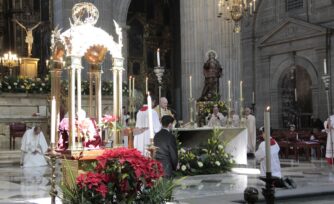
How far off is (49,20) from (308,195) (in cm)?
1830

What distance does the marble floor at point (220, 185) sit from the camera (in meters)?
8.52

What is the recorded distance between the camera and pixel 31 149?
1612cm

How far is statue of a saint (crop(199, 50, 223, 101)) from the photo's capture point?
50.4 ft

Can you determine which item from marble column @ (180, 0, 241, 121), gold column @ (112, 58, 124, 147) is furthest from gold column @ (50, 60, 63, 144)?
marble column @ (180, 0, 241, 121)

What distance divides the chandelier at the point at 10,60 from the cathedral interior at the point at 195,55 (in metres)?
0.04

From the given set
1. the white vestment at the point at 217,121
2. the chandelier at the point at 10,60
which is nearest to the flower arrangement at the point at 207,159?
the white vestment at the point at 217,121

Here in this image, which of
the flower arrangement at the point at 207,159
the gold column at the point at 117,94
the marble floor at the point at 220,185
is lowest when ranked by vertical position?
the marble floor at the point at 220,185

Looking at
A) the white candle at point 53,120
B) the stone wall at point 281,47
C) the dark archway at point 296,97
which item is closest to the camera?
the white candle at point 53,120

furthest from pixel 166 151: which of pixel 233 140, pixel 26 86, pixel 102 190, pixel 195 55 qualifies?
pixel 26 86

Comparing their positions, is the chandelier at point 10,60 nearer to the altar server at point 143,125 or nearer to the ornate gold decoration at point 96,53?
the altar server at point 143,125

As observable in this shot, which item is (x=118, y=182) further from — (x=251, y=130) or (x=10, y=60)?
(x=10, y=60)

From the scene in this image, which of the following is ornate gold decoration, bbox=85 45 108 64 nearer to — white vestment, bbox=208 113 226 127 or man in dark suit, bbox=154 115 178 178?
man in dark suit, bbox=154 115 178 178

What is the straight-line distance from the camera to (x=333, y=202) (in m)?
8.23

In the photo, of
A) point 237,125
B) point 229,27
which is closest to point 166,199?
point 237,125
